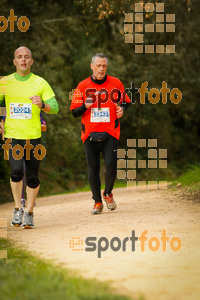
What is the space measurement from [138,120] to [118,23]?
386 cm

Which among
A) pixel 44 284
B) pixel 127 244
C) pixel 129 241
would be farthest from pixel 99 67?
pixel 44 284

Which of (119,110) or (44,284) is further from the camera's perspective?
(119,110)

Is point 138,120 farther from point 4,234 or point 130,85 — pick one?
point 4,234

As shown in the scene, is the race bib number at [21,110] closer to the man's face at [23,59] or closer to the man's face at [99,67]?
the man's face at [23,59]

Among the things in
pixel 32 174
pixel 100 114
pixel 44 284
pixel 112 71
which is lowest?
pixel 44 284

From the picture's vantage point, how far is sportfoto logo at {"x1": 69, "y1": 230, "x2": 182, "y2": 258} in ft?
22.3

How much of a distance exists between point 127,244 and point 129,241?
7.0 inches

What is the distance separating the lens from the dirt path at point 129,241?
524cm

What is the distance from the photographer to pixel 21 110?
872 cm

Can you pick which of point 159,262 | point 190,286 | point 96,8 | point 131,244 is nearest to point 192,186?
point 96,8

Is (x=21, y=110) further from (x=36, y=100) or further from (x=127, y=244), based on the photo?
(x=127, y=244)

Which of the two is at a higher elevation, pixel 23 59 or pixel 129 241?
pixel 23 59

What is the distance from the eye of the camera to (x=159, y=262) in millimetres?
6074

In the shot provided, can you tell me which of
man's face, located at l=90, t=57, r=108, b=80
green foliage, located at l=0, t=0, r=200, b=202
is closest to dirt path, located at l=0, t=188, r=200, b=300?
man's face, located at l=90, t=57, r=108, b=80
